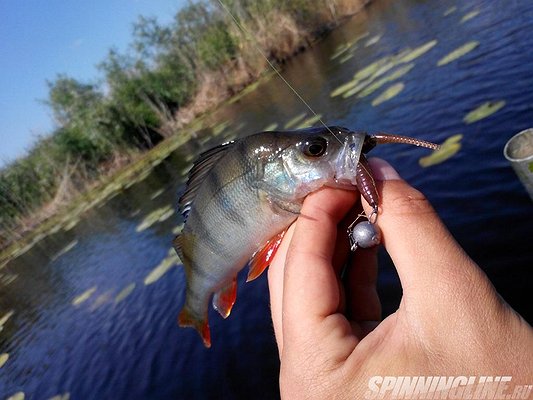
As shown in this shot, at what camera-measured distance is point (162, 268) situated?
9336 millimetres

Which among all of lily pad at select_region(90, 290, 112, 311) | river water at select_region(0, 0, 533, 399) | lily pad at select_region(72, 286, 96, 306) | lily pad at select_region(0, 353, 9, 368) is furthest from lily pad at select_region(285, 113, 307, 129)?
lily pad at select_region(0, 353, 9, 368)

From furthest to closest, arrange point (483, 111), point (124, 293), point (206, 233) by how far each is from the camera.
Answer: point (124, 293)
point (483, 111)
point (206, 233)

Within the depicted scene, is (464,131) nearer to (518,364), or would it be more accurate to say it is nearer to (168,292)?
(168,292)

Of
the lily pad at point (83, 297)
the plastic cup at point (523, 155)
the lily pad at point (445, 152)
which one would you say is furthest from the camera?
the lily pad at point (83, 297)

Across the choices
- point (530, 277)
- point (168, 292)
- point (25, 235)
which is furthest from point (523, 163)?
point (25, 235)

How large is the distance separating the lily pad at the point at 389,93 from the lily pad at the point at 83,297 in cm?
869

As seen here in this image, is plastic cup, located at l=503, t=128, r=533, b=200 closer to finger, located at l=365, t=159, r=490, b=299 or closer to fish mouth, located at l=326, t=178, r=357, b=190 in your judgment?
fish mouth, located at l=326, t=178, r=357, b=190

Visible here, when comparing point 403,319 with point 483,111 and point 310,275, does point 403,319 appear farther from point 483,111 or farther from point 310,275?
point 483,111

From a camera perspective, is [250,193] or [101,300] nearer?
[250,193]

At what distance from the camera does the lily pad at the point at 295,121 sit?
502 inches

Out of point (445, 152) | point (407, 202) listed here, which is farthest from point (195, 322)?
point (445, 152)

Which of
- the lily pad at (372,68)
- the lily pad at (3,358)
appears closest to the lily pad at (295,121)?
the lily pad at (372,68)

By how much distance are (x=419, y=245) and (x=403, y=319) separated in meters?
0.23

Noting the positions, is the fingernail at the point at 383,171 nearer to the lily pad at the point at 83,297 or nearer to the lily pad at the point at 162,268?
the lily pad at the point at 162,268
